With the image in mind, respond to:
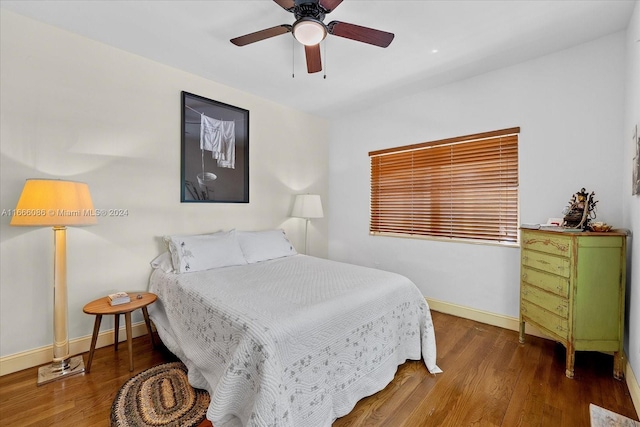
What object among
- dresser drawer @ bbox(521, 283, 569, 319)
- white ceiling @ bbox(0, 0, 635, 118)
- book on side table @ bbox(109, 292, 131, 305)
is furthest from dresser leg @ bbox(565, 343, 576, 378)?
book on side table @ bbox(109, 292, 131, 305)

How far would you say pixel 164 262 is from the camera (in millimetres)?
2648

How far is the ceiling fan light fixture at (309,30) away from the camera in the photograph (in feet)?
5.73

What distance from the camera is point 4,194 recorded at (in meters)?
2.07

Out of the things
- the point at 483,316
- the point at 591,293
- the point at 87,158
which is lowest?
the point at 483,316

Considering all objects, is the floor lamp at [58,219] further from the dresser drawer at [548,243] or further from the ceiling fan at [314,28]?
the dresser drawer at [548,243]

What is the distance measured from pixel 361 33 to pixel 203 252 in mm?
2191

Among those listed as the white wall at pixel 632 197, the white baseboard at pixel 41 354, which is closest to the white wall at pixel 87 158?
the white baseboard at pixel 41 354

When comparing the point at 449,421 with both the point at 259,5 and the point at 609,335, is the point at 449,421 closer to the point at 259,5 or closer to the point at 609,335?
the point at 609,335

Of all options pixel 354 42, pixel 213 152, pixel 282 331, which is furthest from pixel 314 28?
pixel 213 152

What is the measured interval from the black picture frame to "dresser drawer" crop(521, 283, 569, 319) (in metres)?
2.96

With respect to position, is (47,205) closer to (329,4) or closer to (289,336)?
(289,336)

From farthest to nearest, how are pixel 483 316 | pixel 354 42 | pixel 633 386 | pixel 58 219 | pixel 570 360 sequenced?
pixel 483 316 < pixel 354 42 < pixel 570 360 < pixel 58 219 < pixel 633 386

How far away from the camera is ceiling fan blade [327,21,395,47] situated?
A: 5.96ft

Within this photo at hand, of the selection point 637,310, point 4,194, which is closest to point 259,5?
point 4,194
